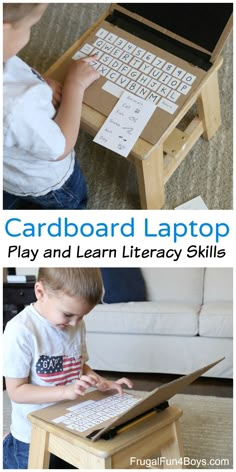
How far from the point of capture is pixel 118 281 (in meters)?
2.13

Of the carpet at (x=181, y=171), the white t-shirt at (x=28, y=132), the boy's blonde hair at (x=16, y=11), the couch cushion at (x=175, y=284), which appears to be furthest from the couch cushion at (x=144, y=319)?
the boy's blonde hair at (x=16, y=11)

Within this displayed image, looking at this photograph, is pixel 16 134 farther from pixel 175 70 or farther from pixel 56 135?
pixel 175 70

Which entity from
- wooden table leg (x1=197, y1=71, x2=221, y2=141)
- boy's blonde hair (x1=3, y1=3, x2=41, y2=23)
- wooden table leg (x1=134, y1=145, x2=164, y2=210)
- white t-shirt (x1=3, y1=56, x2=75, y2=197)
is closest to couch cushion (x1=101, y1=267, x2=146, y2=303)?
wooden table leg (x1=134, y1=145, x2=164, y2=210)

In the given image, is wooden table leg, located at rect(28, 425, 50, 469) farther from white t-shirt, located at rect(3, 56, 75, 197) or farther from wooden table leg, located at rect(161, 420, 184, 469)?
white t-shirt, located at rect(3, 56, 75, 197)

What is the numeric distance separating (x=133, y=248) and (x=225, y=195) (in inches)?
27.3

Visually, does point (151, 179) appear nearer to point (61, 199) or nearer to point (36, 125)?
point (61, 199)

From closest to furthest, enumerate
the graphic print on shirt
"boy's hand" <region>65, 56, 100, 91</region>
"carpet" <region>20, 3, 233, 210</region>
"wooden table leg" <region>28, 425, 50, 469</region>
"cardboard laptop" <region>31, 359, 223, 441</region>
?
"cardboard laptop" <region>31, 359, 223, 441</region> < "wooden table leg" <region>28, 425, 50, 469</region> < the graphic print on shirt < "boy's hand" <region>65, 56, 100, 91</region> < "carpet" <region>20, 3, 233, 210</region>

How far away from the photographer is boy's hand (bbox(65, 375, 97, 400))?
111 cm

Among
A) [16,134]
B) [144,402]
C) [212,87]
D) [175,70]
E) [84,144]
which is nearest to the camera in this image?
[144,402]

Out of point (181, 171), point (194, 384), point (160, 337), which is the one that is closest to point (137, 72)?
point (181, 171)

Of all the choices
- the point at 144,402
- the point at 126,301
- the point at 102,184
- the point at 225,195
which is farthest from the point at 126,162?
the point at 144,402

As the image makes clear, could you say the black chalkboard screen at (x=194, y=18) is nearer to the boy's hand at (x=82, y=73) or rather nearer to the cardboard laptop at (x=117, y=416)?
the boy's hand at (x=82, y=73)

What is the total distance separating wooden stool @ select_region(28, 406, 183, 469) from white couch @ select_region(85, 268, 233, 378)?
82cm

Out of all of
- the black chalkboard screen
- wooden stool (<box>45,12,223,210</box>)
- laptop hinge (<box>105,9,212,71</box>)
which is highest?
the black chalkboard screen
